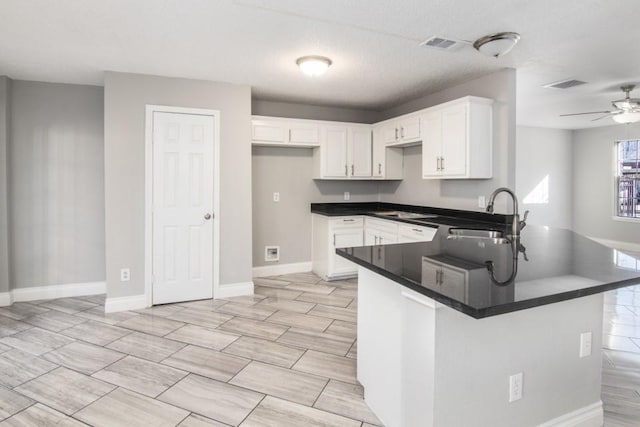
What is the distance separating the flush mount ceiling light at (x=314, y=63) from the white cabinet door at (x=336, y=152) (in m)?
1.59

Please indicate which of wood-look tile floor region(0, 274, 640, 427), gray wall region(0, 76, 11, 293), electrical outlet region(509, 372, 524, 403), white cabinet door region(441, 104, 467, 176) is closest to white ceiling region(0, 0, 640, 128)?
gray wall region(0, 76, 11, 293)

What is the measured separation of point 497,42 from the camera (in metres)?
2.77

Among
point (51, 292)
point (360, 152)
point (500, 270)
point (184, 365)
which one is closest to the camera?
point (500, 270)

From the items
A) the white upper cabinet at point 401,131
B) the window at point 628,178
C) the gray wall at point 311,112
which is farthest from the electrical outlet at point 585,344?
the window at point 628,178

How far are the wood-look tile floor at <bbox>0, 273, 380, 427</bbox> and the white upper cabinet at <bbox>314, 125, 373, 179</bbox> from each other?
1883mm

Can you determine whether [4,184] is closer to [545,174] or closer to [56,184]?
[56,184]

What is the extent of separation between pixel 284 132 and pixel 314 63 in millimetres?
1556

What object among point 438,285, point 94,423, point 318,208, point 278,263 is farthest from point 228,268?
point 438,285

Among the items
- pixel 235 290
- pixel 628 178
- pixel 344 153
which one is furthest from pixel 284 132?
pixel 628 178

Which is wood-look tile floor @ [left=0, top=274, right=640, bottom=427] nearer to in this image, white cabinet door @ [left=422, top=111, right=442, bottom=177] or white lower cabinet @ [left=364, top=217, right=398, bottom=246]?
white lower cabinet @ [left=364, top=217, right=398, bottom=246]

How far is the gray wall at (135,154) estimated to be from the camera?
372 cm

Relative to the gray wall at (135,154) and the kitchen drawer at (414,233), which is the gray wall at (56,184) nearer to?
the gray wall at (135,154)

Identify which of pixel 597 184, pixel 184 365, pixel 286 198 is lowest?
pixel 184 365

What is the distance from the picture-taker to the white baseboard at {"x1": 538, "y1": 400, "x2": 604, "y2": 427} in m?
1.76
